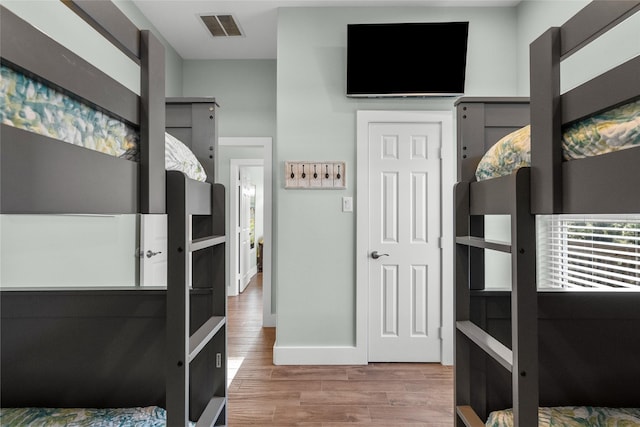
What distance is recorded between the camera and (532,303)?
1.25 meters

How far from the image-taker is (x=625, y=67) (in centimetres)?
86

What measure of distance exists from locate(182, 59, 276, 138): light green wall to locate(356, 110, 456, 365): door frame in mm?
1355

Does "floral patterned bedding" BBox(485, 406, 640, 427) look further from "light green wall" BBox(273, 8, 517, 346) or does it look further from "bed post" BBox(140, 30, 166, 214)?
"light green wall" BBox(273, 8, 517, 346)

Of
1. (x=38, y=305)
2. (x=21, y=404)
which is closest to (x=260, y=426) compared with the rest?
(x=21, y=404)

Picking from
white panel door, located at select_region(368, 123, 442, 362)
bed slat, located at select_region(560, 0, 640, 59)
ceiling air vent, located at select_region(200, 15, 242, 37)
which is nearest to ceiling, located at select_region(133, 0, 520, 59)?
ceiling air vent, located at select_region(200, 15, 242, 37)

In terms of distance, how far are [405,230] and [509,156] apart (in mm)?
1927

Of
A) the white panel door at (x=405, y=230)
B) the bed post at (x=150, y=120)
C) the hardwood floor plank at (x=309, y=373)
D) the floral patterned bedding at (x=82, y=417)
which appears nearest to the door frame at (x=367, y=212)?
the white panel door at (x=405, y=230)

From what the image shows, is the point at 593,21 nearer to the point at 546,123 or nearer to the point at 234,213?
the point at 546,123

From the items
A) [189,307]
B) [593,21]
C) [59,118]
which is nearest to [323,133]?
[189,307]

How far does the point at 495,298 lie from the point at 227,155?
398cm

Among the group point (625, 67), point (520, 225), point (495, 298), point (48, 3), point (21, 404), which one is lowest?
point (21, 404)

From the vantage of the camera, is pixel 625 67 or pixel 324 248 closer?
pixel 625 67

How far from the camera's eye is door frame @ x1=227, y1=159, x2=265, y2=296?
513cm

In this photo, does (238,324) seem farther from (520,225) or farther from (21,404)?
(520,225)
